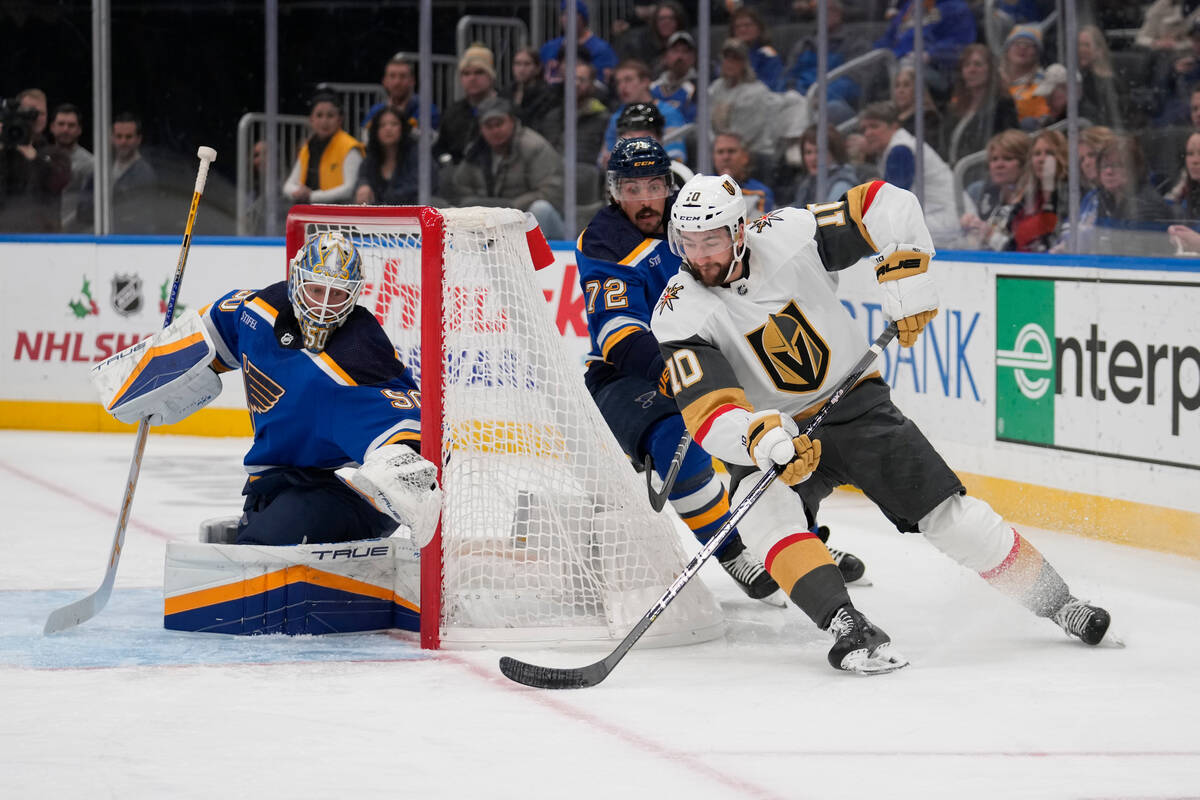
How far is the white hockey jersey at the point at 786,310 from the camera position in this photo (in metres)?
3.57

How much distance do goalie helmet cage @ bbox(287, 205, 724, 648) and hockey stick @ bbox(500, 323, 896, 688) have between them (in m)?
0.20

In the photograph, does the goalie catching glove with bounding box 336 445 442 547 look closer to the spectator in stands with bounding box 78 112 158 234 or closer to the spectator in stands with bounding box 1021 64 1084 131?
the spectator in stands with bounding box 1021 64 1084 131

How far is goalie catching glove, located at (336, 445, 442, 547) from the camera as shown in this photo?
341cm

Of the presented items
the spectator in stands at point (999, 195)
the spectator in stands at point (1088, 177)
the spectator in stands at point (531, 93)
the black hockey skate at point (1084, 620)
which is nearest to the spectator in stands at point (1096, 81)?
the spectator in stands at point (1088, 177)

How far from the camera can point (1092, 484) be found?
5.16 m

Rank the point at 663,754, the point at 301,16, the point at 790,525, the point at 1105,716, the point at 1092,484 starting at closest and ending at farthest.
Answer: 1. the point at 663,754
2. the point at 1105,716
3. the point at 790,525
4. the point at 1092,484
5. the point at 301,16

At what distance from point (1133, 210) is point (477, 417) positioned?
96.7 inches

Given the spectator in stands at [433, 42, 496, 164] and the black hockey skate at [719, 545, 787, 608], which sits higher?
the spectator in stands at [433, 42, 496, 164]

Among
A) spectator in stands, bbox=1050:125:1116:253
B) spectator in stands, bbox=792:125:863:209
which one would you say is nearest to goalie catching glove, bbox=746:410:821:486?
spectator in stands, bbox=1050:125:1116:253

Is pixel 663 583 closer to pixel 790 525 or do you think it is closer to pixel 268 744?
pixel 790 525

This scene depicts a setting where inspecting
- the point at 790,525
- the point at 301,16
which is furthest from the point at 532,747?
the point at 301,16

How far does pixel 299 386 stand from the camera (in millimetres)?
3750

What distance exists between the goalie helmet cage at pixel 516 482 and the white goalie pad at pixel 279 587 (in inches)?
7.0

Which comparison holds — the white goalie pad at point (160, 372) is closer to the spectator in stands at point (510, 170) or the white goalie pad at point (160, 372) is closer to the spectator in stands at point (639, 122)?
the spectator in stands at point (639, 122)
